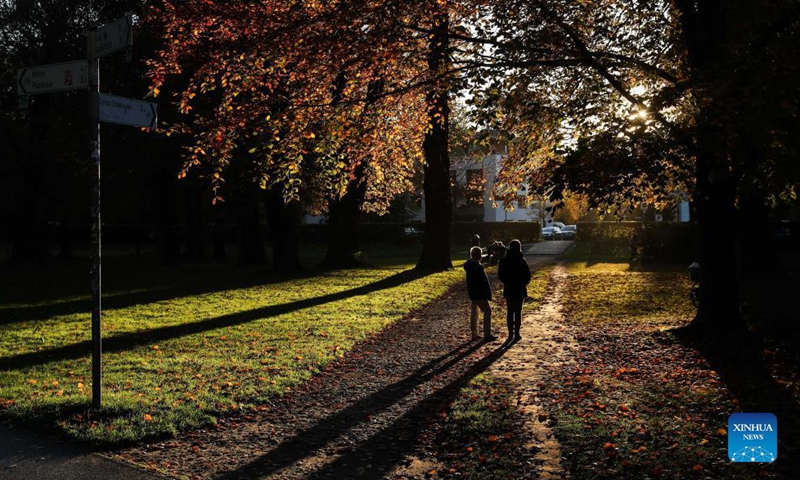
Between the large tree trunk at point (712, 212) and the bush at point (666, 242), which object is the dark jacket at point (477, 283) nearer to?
the large tree trunk at point (712, 212)

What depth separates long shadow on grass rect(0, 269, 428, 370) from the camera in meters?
9.96

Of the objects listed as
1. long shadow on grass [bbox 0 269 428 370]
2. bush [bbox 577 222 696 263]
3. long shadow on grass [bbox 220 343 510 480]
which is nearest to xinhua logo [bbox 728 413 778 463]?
long shadow on grass [bbox 220 343 510 480]

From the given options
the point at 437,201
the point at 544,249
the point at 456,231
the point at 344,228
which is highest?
the point at 437,201

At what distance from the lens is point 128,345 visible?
36.4 ft

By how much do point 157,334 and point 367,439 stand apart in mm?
7339

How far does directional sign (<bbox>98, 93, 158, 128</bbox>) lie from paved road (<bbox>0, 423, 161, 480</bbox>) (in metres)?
2.94

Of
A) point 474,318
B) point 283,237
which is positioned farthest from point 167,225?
point 474,318

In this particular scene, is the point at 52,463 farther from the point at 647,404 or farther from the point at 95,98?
the point at 647,404

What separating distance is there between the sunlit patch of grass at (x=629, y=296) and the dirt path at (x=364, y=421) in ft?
11.3

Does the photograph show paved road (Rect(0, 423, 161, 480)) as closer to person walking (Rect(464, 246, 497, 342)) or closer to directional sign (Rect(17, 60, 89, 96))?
directional sign (Rect(17, 60, 89, 96))

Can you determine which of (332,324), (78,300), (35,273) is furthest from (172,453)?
(35,273)

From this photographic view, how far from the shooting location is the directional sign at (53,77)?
6637mm

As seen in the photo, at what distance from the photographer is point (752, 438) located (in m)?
5.60

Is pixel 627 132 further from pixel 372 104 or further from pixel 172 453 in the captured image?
pixel 172 453
